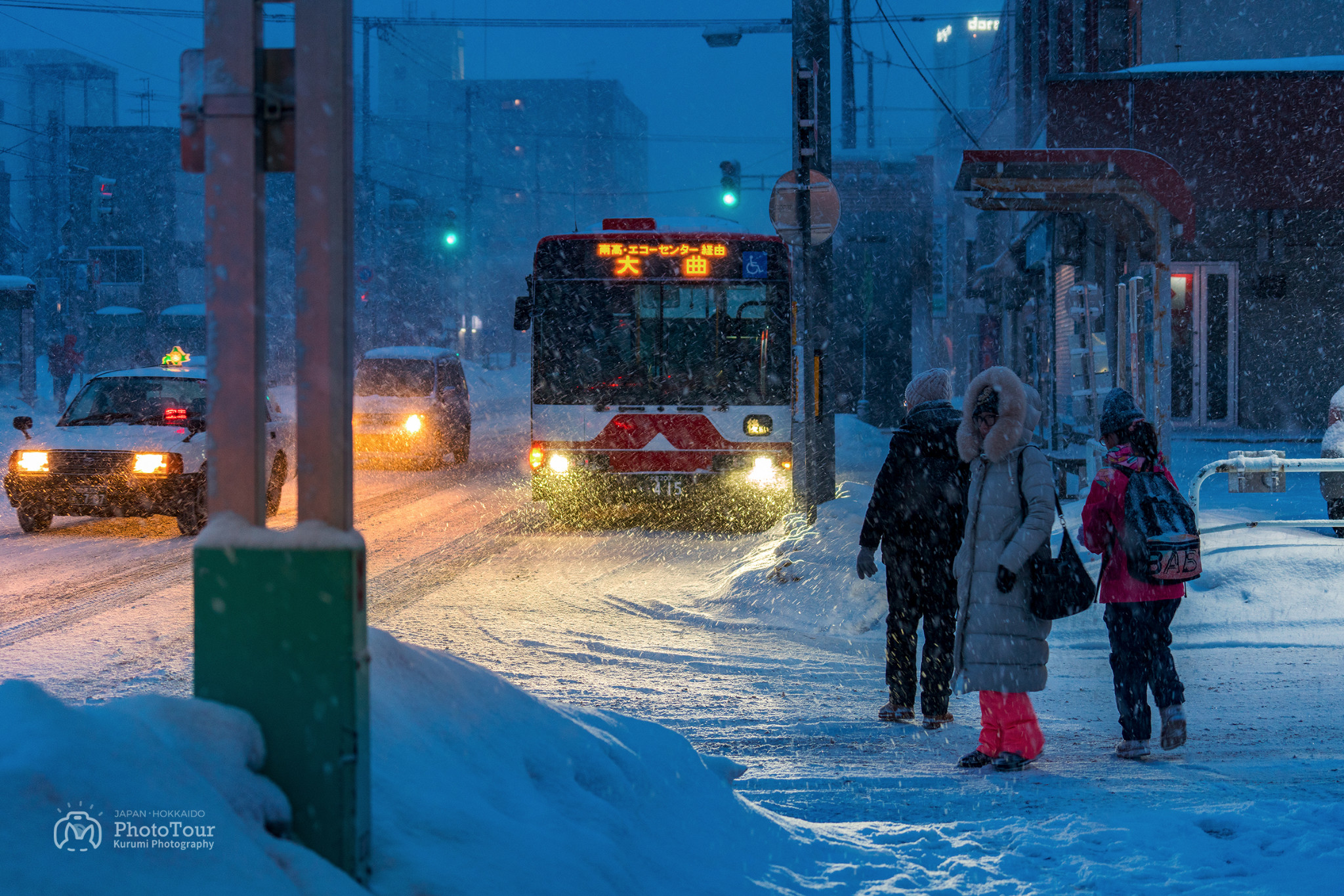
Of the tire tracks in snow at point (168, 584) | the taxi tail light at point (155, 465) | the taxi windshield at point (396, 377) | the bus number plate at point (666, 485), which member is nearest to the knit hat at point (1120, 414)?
the tire tracks in snow at point (168, 584)

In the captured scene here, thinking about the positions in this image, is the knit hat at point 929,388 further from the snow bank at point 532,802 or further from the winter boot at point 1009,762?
the snow bank at point 532,802

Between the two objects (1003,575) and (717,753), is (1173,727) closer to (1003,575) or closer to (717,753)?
(1003,575)

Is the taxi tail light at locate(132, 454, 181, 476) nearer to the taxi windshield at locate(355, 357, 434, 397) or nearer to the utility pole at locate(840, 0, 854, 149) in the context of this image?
the taxi windshield at locate(355, 357, 434, 397)

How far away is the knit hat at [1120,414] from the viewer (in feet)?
17.1

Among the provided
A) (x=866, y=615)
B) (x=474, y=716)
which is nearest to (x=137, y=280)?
(x=866, y=615)

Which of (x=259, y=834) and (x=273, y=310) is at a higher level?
(x=273, y=310)

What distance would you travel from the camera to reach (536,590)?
909 centimetres

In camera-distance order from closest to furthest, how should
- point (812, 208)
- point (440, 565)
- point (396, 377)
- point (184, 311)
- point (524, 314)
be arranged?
point (440, 565), point (812, 208), point (524, 314), point (396, 377), point (184, 311)

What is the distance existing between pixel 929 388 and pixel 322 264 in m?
3.89

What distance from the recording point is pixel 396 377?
20.3 metres

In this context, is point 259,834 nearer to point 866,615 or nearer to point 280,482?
point 866,615

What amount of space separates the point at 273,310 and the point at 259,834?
169 feet

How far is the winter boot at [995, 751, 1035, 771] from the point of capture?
484 centimetres

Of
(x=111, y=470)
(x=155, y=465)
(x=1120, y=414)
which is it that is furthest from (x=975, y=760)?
(x=111, y=470)
